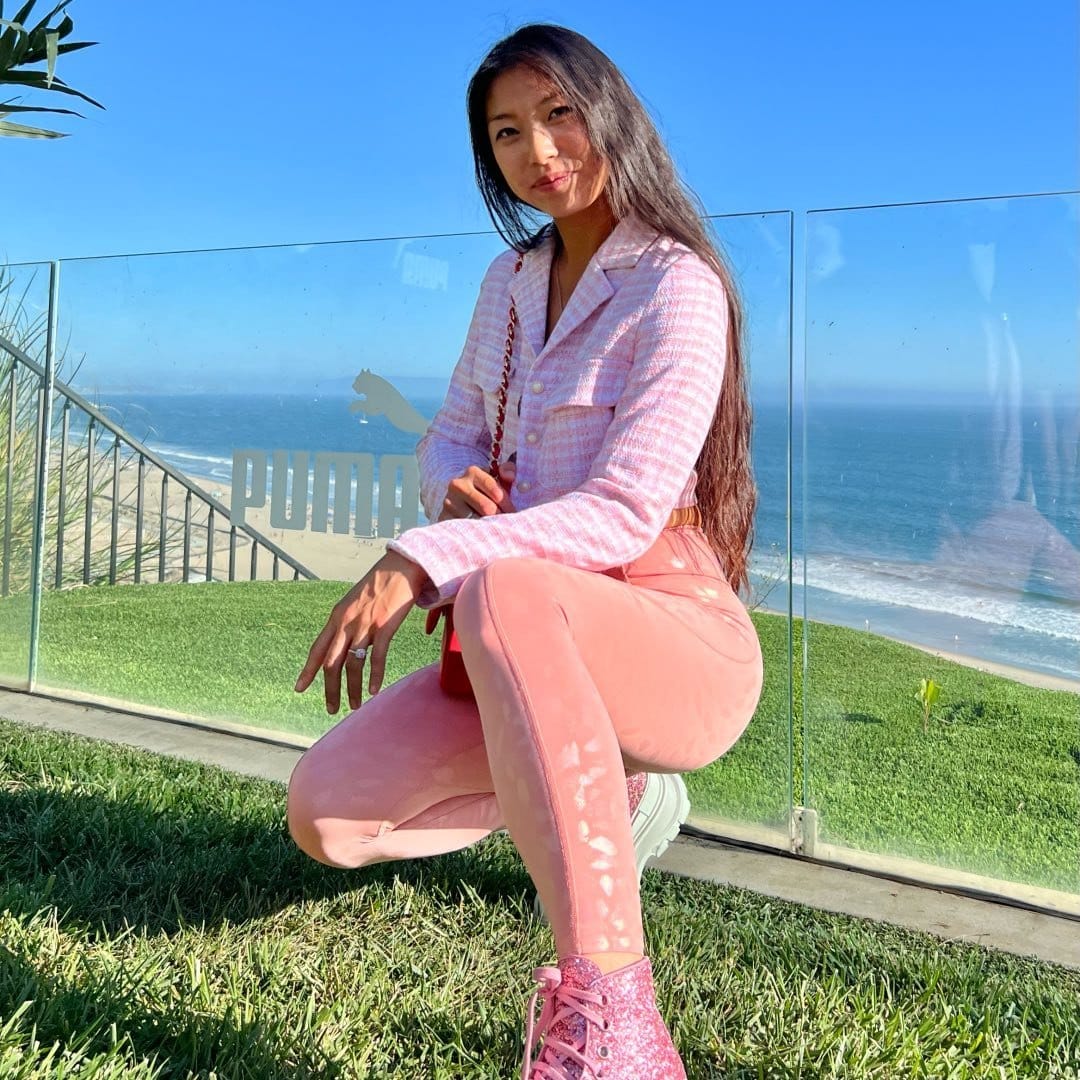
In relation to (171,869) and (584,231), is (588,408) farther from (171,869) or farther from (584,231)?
(171,869)

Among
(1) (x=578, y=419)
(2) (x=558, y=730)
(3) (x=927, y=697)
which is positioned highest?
(1) (x=578, y=419)

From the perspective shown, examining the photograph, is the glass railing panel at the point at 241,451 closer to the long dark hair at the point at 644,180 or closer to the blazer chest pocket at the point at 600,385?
the long dark hair at the point at 644,180

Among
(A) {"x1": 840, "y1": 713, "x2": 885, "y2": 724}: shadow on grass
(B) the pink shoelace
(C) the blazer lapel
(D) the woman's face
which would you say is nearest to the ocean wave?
(A) {"x1": 840, "y1": 713, "x2": 885, "y2": 724}: shadow on grass

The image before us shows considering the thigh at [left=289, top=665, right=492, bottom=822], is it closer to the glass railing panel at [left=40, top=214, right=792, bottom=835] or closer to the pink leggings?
the pink leggings

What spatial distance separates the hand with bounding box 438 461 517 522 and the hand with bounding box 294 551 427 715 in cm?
20

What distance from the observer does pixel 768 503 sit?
2514mm

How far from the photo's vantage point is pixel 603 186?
1.62 m

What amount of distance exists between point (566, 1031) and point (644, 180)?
1127 mm

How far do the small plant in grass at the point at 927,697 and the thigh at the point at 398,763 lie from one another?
1.16 metres

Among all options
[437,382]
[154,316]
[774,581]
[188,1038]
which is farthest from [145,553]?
[188,1038]

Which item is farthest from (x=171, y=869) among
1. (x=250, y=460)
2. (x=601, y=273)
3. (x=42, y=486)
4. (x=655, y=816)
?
(x=42, y=486)

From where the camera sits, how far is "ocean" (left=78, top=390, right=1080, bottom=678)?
7.49 feet

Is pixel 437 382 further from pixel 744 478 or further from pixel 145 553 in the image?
pixel 744 478

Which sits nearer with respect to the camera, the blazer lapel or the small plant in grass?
the blazer lapel
